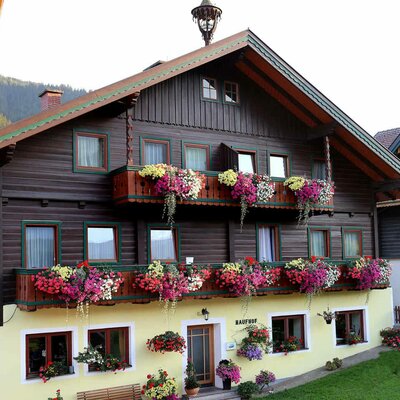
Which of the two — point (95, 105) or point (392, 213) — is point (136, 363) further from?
point (392, 213)

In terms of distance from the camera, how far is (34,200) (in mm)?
16766

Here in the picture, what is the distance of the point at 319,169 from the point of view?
2298 centimetres

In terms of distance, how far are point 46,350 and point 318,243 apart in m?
11.3

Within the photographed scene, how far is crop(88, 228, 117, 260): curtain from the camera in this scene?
17625 millimetres

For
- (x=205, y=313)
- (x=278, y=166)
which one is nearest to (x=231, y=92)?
(x=278, y=166)

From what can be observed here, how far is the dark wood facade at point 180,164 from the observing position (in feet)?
54.9

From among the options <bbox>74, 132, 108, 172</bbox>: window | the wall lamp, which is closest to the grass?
the wall lamp

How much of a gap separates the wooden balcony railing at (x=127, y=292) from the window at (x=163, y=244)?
1.60 metres

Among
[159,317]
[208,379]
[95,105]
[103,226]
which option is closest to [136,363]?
[159,317]

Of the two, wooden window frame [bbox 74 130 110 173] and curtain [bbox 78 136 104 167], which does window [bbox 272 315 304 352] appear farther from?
curtain [bbox 78 136 104 167]

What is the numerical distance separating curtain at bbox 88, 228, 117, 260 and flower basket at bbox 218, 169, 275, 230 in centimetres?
390

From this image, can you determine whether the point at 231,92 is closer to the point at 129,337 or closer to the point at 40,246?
the point at 40,246

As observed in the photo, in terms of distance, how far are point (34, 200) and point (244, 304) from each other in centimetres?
778

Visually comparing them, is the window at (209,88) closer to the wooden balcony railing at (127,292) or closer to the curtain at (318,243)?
the wooden balcony railing at (127,292)
